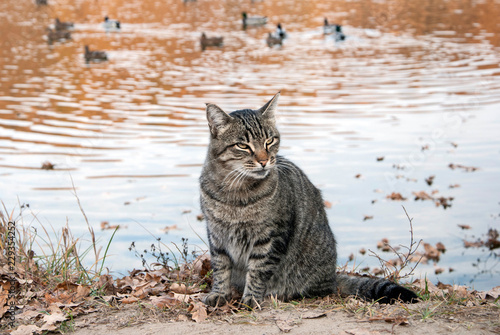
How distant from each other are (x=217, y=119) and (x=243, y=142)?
33cm

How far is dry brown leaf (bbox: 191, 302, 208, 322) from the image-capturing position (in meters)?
5.55

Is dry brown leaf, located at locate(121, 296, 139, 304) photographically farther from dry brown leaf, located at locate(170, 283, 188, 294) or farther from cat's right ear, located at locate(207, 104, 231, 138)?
cat's right ear, located at locate(207, 104, 231, 138)

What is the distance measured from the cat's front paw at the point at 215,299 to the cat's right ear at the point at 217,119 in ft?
5.07

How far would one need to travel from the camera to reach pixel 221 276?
241 inches

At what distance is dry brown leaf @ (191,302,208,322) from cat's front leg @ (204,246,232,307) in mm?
214

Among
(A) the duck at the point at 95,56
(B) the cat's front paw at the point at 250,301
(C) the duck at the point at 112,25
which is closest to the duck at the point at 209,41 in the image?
(A) the duck at the point at 95,56

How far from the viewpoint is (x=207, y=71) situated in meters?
22.2

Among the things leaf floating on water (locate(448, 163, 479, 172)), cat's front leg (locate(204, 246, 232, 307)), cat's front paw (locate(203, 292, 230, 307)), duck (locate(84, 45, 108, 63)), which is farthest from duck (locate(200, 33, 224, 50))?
cat's front paw (locate(203, 292, 230, 307))

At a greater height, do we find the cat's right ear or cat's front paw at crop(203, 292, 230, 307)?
the cat's right ear

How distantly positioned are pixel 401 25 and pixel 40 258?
28199 millimetres

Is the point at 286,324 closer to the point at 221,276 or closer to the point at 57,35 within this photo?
the point at 221,276

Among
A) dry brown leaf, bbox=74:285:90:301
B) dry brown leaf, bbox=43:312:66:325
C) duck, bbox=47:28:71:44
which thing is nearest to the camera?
dry brown leaf, bbox=43:312:66:325

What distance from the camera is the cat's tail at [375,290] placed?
596cm

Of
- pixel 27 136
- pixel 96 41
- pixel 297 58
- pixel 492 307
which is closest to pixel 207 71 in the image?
pixel 297 58
